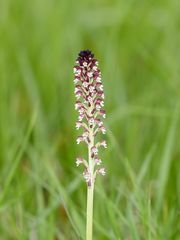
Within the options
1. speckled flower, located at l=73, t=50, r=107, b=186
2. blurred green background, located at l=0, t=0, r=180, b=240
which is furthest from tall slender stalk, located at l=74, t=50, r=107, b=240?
blurred green background, located at l=0, t=0, r=180, b=240

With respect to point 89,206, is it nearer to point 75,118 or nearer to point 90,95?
point 90,95

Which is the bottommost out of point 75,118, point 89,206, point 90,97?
point 89,206

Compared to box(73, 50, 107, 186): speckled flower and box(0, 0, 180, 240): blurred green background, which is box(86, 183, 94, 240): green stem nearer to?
box(73, 50, 107, 186): speckled flower

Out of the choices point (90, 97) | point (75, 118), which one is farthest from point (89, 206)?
point (75, 118)

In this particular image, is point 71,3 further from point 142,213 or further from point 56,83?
point 142,213

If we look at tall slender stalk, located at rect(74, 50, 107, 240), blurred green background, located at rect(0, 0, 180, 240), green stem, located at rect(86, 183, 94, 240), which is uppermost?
blurred green background, located at rect(0, 0, 180, 240)

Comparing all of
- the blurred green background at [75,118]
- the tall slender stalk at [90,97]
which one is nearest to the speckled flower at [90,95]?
the tall slender stalk at [90,97]

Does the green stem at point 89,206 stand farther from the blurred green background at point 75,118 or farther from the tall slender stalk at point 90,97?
the blurred green background at point 75,118

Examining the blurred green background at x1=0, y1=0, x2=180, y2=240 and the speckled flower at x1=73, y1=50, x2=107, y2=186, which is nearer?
the speckled flower at x1=73, y1=50, x2=107, y2=186

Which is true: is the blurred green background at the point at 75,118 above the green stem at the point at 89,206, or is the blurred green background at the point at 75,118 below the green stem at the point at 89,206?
above
